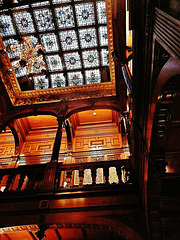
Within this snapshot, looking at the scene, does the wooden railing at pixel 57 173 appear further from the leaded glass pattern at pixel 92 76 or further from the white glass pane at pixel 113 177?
the leaded glass pattern at pixel 92 76

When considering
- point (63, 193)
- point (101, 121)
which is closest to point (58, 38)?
point (101, 121)

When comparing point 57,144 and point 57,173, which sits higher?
point 57,144

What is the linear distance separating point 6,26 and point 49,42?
1654 mm

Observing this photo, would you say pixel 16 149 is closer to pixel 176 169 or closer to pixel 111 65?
pixel 111 65

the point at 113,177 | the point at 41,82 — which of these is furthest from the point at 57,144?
the point at 41,82

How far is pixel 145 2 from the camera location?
2.40 meters

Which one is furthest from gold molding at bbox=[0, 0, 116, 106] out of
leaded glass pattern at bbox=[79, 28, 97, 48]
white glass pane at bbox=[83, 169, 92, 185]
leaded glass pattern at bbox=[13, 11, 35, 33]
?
→ white glass pane at bbox=[83, 169, 92, 185]

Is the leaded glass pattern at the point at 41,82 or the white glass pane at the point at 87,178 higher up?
the leaded glass pattern at the point at 41,82

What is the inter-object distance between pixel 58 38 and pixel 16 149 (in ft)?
16.6

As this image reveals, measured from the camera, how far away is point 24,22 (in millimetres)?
7438

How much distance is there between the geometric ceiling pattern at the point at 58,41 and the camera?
7098 millimetres

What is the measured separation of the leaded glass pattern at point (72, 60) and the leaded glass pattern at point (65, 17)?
109 cm

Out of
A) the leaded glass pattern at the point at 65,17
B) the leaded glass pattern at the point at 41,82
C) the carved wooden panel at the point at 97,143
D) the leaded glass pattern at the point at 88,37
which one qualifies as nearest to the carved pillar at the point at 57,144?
the carved wooden panel at the point at 97,143

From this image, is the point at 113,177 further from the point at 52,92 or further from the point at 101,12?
the point at 101,12
